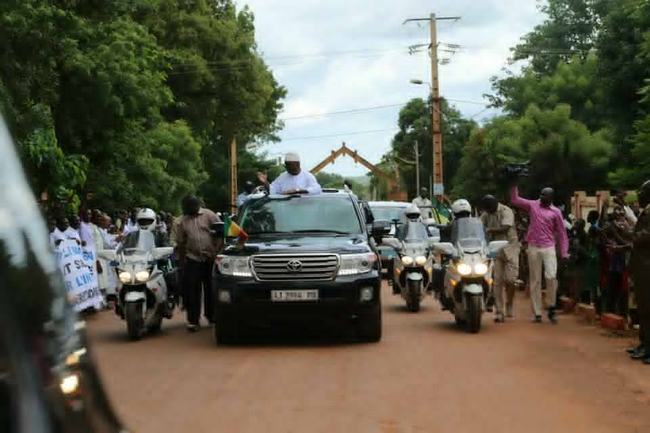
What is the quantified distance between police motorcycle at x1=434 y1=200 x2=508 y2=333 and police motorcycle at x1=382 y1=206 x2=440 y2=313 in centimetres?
222

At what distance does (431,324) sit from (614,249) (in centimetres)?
307

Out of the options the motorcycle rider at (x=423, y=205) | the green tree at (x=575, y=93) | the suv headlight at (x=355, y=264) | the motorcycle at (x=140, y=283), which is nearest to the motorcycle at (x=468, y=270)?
the suv headlight at (x=355, y=264)

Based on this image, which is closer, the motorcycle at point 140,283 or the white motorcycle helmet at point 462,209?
the motorcycle at point 140,283

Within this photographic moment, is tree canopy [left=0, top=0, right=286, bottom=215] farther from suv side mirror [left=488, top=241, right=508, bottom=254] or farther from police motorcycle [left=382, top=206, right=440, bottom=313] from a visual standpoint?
suv side mirror [left=488, top=241, right=508, bottom=254]

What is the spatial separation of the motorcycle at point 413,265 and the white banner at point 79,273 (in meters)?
4.58

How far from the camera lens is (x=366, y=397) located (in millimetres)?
9094

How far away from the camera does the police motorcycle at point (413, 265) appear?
712 inches

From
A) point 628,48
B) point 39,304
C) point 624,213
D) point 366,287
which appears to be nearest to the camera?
point 39,304

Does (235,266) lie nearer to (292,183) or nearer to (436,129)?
(292,183)

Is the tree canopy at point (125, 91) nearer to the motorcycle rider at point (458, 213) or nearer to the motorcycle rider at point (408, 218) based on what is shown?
the motorcycle rider at point (408, 218)

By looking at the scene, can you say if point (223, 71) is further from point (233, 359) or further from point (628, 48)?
point (233, 359)

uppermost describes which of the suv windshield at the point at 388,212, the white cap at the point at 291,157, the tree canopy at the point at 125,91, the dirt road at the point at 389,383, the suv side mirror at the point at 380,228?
the tree canopy at the point at 125,91

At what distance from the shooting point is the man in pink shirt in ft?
52.0

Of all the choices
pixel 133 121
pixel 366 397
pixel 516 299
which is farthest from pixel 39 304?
pixel 133 121
